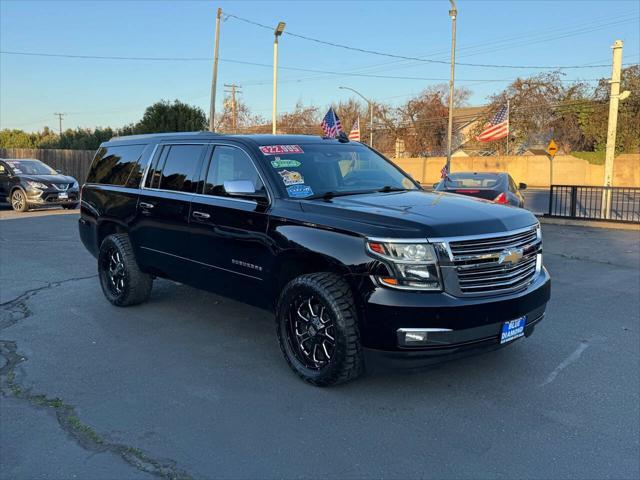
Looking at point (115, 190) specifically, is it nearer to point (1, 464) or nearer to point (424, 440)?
point (1, 464)

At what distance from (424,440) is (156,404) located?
188 cm

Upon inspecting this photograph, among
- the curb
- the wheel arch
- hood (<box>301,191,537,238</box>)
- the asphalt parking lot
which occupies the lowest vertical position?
the asphalt parking lot

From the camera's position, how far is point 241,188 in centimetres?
478

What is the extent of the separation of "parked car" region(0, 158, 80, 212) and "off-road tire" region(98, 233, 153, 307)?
42.4ft

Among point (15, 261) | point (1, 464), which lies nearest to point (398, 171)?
point (1, 464)

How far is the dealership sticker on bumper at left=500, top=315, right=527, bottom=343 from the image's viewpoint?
162 inches

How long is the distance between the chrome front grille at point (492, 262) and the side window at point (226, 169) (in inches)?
77.2

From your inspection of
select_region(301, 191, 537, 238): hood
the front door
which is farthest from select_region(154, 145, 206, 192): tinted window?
select_region(301, 191, 537, 238): hood

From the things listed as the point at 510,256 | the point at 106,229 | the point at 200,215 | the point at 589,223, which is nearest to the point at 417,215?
the point at 510,256

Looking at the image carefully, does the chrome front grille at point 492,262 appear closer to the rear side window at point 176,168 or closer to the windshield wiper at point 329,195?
the windshield wiper at point 329,195

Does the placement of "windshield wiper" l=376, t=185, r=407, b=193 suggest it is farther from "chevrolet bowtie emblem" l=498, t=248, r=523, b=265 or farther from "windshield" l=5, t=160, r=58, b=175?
"windshield" l=5, t=160, r=58, b=175

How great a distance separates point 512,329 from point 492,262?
52 cm

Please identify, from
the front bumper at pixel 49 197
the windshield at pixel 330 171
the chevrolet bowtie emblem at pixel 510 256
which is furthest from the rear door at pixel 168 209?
the front bumper at pixel 49 197

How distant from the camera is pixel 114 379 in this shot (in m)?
4.55
